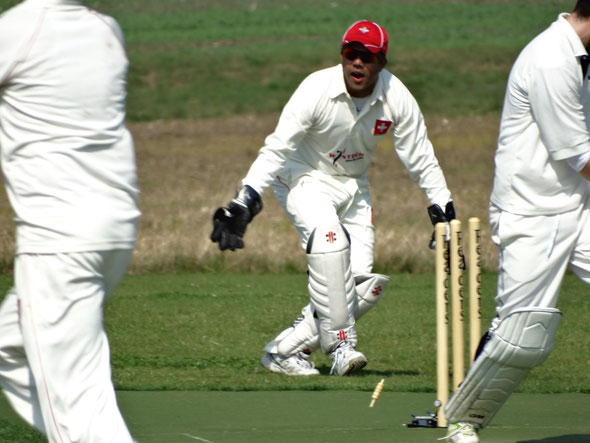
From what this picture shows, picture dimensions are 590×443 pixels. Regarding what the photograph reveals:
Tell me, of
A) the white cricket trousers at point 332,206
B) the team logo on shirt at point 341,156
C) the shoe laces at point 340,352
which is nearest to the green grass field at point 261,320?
the shoe laces at point 340,352

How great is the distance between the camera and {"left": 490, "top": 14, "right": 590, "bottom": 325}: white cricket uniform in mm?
5285

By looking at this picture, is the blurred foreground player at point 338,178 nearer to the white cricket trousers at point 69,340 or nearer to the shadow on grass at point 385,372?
the shadow on grass at point 385,372

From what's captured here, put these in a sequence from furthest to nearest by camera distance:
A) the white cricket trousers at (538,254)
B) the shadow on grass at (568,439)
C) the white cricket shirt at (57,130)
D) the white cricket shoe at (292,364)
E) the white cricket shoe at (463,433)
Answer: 1. the white cricket shoe at (292,364)
2. the shadow on grass at (568,439)
3. the white cricket shoe at (463,433)
4. the white cricket trousers at (538,254)
5. the white cricket shirt at (57,130)

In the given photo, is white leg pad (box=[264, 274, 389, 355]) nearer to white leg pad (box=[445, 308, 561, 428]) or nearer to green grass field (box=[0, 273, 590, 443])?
green grass field (box=[0, 273, 590, 443])

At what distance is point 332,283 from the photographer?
7.57 m

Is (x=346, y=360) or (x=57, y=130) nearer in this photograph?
(x=57, y=130)

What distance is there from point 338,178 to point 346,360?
1.15 m

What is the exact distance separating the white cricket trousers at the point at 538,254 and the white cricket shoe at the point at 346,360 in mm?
2202

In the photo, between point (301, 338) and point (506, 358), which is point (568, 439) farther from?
point (301, 338)

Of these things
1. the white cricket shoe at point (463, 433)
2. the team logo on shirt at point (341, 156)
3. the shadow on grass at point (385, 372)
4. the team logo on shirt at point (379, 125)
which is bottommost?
the shadow on grass at point (385, 372)

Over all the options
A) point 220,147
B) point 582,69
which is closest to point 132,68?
point 220,147

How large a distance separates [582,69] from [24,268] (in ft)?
8.15

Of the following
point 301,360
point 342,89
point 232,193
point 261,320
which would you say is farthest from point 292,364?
point 232,193

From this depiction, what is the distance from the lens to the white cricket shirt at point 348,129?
7.73 metres
